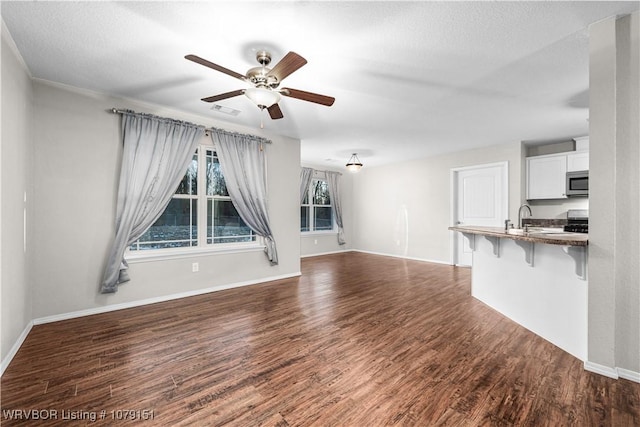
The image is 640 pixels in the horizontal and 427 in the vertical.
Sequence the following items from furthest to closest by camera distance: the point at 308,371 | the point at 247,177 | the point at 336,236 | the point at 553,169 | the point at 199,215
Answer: the point at 336,236 → the point at 553,169 → the point at 247,177 → the point at 199,215 → the point at 308,371

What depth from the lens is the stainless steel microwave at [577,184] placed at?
462 cm

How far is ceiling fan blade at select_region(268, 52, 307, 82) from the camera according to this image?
6.48ft

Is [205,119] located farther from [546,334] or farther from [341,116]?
[546,334]

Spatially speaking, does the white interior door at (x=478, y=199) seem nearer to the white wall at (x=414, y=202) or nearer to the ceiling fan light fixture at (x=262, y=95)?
the white wall at (x=414, y=202)

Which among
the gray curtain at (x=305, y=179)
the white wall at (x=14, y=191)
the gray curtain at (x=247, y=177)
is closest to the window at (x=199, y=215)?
the gray curtain at (x=247, y=177)

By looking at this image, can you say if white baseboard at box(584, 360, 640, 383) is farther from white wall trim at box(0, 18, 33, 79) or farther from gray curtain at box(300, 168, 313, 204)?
gray curtain at box(300, 168, 313, 204)

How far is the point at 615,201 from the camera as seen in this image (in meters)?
1.99

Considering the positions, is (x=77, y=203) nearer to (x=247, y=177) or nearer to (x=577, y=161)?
(x=247, y=177)

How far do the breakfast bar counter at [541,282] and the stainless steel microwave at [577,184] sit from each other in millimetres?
2484

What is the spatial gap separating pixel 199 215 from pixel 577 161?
6530 mm

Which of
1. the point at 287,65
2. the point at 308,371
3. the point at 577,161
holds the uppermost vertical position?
the point at 287,65

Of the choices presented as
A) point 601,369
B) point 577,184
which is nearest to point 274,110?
point 601,369

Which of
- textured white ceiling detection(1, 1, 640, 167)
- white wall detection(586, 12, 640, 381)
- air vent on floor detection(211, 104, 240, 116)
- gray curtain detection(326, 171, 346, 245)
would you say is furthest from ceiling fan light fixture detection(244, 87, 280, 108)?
gray curtain detection(326, 171, 346, 245)

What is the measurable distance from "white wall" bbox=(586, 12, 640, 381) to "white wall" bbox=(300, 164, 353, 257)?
20.3 feet
